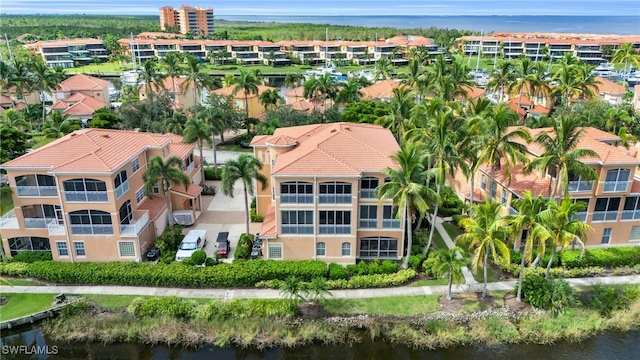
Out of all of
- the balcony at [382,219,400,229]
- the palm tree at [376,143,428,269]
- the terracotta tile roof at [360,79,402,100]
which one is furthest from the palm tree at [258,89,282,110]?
the palm tree at [376,143,428,269]

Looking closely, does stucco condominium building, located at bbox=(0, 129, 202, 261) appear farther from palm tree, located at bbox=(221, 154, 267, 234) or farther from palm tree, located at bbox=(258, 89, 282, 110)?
palm tree, located at bbox=(258, 89, 282, 110)

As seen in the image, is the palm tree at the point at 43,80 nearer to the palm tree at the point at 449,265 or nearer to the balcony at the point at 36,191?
the balcony at the point at 36,191

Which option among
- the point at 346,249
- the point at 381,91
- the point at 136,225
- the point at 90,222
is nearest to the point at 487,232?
the point at 346,249

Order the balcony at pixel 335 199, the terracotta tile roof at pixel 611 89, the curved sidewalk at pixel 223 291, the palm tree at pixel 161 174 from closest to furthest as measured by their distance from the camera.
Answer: the curved sidewalk at pixel 223 291, the balcony at pixel 335 199, the palm tree at pixel 161 174, the terracotta tile roof at pixel 611 89

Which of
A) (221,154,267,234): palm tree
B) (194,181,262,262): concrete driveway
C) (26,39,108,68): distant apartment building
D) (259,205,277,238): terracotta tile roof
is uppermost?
(26,39,108,68): distant apartment building

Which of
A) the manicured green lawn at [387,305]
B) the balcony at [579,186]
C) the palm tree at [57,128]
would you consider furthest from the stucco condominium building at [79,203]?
the balcony at [579,186]

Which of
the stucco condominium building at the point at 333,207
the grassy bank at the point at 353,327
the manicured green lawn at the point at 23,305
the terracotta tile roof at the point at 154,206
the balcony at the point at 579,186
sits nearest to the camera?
the grassy bank at the point at 353,327
